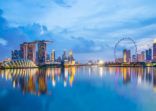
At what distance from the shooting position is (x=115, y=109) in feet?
81.8

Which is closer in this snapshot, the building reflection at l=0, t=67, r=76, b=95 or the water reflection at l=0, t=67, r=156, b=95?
the building reflection at l=0, t=67, r=76, b=95

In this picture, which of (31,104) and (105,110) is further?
(31,104)

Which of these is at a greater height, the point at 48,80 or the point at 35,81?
the point at 35,81

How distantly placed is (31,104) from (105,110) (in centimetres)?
717

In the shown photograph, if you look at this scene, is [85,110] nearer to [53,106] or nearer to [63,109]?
[63,109]

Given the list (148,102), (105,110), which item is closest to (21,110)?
(105,110)

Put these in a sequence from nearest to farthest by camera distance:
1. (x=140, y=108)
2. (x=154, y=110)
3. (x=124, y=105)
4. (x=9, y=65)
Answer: (x=154, y=110)
(x=140, y=108)
(x=124, y=105)
(x=9, y=65)

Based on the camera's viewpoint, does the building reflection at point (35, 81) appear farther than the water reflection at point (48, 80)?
No

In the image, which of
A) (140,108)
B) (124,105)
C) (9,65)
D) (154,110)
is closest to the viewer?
(154,110)

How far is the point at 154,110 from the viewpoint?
23.7 m

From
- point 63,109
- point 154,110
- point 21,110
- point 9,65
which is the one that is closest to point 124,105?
point 154,110

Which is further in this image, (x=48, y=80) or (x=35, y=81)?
(x=48, y=80)

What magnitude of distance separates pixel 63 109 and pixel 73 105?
8.74 ft

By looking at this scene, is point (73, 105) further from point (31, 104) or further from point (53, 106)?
point (31, 104)
